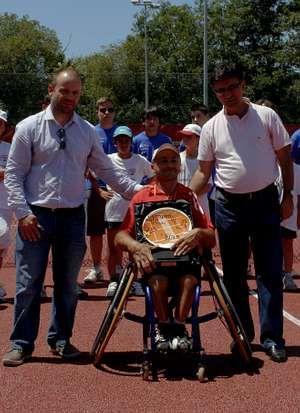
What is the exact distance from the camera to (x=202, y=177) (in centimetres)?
593

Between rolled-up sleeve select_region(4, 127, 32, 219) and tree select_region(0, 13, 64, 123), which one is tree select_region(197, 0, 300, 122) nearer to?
tree select_region(0, 13, 64, 123)

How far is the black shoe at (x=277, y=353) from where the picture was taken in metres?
5.54

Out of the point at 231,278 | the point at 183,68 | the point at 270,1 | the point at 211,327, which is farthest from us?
the point at 183,68

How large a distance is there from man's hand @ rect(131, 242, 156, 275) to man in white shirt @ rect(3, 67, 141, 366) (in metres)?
0.58

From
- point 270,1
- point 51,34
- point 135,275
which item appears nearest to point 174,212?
point 135,275

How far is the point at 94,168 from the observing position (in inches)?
230

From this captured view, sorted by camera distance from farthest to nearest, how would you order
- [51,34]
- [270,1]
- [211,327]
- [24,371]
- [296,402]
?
[51,34] < [270,1] < [211,327] < [24,371] < [296,402]

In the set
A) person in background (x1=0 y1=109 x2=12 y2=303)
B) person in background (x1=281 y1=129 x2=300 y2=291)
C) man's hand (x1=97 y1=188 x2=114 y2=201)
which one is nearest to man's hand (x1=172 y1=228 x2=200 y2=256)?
person in background (x1=0 y1=109 x2=12 y2=303)

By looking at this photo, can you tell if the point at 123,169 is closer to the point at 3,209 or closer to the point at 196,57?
the point at 3,209

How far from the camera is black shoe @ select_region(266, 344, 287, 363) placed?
5539 mm

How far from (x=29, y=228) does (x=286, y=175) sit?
6.24 feet

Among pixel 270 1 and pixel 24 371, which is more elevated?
pixel 270 1

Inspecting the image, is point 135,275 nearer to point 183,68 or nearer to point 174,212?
point 174,212

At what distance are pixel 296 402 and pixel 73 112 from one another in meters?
2.54
